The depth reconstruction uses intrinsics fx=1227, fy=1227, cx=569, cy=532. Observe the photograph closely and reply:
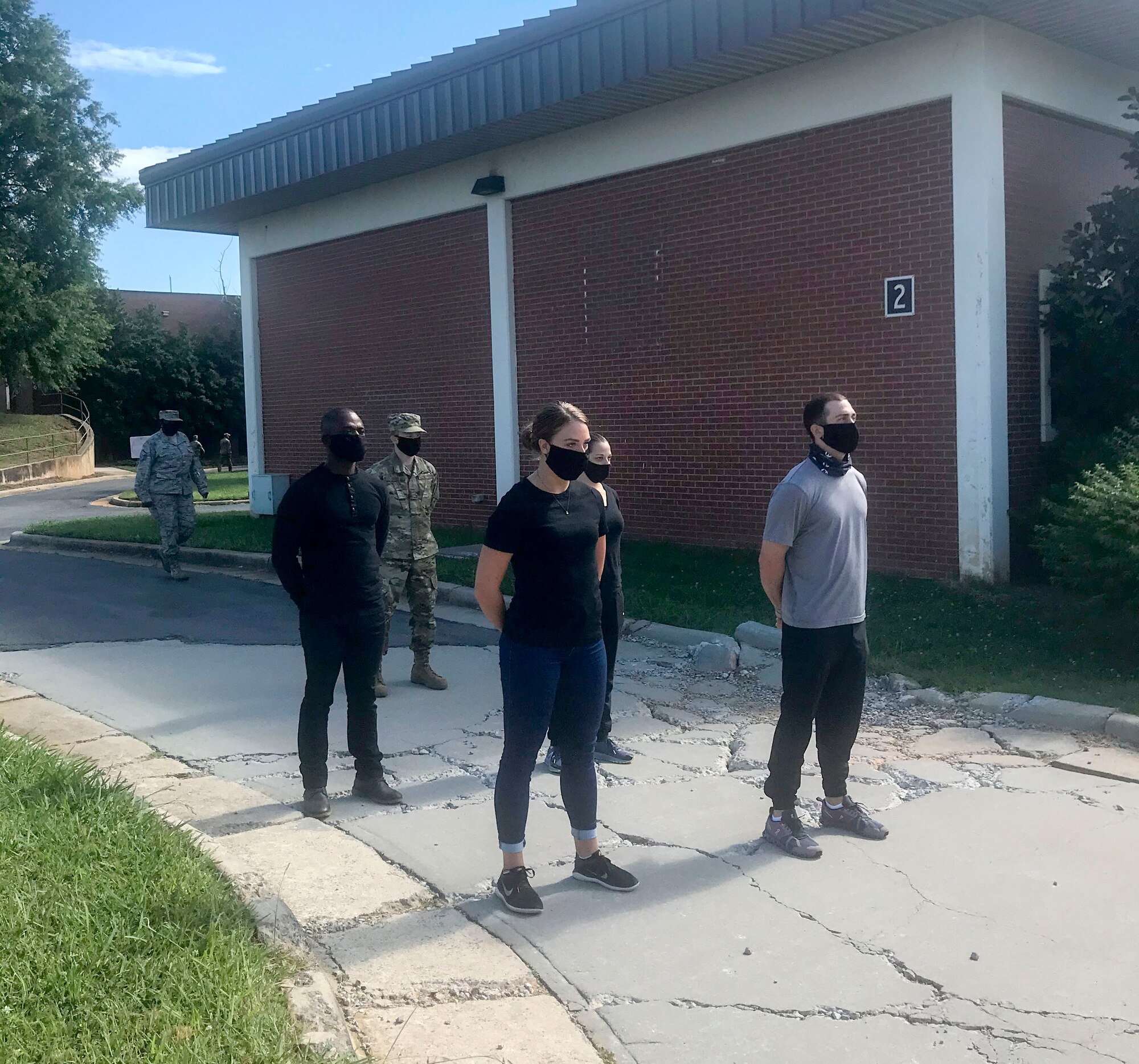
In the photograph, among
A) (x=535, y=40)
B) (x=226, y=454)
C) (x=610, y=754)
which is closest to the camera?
(x=610, y=754)

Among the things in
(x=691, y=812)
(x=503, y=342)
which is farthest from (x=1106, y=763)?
(x=503, y=342)

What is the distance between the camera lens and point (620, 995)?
13.2 feet

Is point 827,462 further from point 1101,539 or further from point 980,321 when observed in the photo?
point 980,321

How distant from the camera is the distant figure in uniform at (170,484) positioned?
1337 cm

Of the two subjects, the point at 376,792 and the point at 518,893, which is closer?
the point at 518,893

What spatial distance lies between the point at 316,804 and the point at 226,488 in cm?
2687

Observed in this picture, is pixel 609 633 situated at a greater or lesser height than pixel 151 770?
greater

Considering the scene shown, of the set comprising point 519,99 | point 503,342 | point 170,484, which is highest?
point 519,99

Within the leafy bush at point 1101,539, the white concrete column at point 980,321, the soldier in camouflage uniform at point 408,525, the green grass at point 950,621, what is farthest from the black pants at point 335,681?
the white concrete column at point 980,321

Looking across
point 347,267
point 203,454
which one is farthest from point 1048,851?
point 203,454

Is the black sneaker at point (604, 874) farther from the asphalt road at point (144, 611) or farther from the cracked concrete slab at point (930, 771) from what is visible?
the asphalt road at point (144, 611)

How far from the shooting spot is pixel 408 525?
8.09 meters

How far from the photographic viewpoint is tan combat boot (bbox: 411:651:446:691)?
841 centimetres

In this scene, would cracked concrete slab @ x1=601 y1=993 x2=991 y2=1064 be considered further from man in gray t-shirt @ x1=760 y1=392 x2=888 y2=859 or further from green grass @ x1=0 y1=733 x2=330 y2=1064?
man in gray t-shirt @ x1=760 y1=392 x2=888 y2=859
